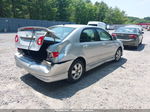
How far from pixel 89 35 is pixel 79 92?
187 centimetres

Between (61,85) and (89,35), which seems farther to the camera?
(89,35)

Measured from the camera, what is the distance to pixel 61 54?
10.8 ft

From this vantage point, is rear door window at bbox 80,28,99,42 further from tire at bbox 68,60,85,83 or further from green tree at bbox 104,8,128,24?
green tree at bbox 104,8,128,24

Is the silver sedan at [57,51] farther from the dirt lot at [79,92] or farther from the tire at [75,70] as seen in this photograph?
the dirt lot at [79,92]

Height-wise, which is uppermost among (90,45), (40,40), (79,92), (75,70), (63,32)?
(63,32)

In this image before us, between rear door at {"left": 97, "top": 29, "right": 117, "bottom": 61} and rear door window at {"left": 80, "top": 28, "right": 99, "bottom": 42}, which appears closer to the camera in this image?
rear door window at {"left": 80, "top": 28, "right": 99, "bottom": 42}

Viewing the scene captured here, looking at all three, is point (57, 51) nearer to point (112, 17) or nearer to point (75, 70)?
point (75, 70)

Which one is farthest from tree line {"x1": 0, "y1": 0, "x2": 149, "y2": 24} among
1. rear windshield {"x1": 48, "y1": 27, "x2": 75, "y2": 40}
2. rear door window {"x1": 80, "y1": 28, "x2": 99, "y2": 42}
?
rear door window {"x1": 80, "y1": 28, "x2": 99, "y2": 42}

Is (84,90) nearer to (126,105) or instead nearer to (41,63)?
(126,105)

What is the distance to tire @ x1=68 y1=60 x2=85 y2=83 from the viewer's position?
3.68 meters

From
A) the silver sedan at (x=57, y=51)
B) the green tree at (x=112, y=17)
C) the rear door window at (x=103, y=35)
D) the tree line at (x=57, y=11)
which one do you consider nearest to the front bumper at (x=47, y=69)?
the silver sedan at (x=57, y=51)

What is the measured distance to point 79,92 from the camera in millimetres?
3422

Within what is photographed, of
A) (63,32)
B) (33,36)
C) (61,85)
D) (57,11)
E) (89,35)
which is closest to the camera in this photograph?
(33,36)

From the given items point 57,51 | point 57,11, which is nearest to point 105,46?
point 57,51
